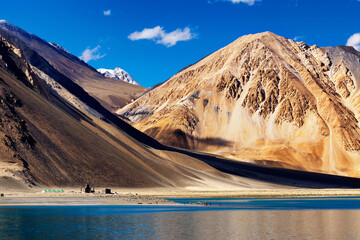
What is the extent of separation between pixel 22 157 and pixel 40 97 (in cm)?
2405

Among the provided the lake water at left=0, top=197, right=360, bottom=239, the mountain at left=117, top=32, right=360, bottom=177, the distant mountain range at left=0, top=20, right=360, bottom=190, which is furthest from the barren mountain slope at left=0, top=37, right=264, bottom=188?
the mountain at left=117, top=32, right=360, bottom=177

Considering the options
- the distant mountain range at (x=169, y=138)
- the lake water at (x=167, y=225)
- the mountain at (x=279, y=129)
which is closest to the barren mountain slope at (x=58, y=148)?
the distant mountain range at (x=169, y=138)

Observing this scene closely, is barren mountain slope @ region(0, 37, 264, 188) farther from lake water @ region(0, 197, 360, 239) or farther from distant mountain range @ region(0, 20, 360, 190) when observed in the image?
lake water @ region(0, 197, 360, 239)

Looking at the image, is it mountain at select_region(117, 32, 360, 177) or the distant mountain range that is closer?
the distant mountain range

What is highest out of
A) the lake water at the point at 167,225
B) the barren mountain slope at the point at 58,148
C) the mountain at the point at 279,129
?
the mountain at the point at 279,129

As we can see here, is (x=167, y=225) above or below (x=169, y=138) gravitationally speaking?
below

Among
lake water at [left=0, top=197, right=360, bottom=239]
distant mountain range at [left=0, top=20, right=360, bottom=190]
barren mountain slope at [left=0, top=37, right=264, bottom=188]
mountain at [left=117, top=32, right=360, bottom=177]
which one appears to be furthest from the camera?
mountain at [left=117, top=32, right=360, bottom=177]

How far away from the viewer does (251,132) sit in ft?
611

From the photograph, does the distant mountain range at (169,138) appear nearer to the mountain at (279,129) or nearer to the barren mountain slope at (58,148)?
the barren mountain slope at (58,148)

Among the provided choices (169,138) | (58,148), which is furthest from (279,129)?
(58,148)

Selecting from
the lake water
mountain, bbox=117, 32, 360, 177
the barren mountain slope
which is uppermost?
mountain, bbox=117, 32, 360, 177

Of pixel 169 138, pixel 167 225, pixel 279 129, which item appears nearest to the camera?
pixel 167 225

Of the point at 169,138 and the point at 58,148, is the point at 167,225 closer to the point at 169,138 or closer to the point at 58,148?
the point at 58,148

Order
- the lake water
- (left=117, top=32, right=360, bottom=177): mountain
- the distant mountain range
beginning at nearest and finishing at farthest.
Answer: the lake water → the distant mountain range → (left=117, top=32, right=360, bottom=177): mountain
